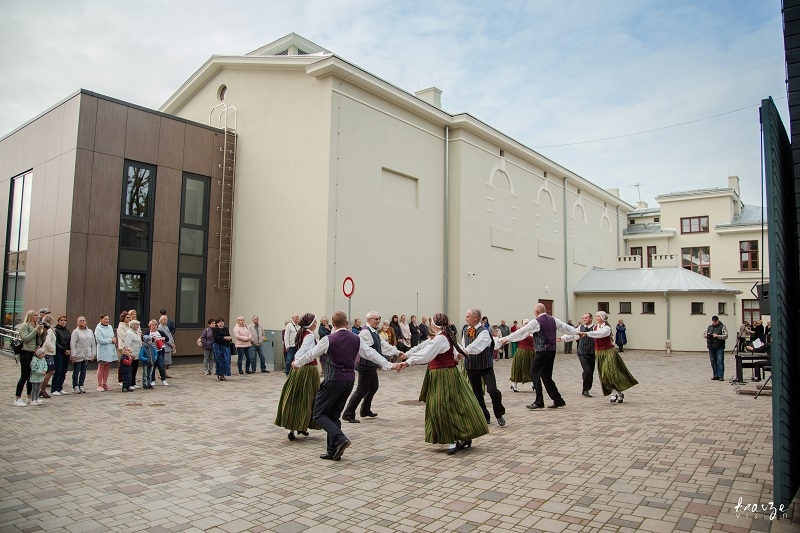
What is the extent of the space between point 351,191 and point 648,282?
20.7 meters

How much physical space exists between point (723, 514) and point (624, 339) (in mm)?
26756

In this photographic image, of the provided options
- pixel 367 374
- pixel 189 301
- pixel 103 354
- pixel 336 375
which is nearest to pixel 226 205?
pixel 189 301

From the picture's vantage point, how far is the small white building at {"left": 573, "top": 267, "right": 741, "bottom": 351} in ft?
97.7

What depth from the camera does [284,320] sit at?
19.3 meters

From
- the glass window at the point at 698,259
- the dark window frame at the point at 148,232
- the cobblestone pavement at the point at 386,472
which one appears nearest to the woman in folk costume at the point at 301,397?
the cobblestone pavement at the point at 386,472

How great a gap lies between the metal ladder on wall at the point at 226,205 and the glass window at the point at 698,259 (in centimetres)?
3359

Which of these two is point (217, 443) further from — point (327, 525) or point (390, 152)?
point (390, 152)

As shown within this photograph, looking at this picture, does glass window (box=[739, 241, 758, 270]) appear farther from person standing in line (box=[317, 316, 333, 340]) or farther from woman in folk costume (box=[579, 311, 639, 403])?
person standing in line (box=[317, 316, 333, 340])

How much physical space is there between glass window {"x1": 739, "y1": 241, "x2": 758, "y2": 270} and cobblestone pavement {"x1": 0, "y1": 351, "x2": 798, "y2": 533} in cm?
3378

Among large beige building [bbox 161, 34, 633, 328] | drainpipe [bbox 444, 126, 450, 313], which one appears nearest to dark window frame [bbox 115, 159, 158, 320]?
→ large beige building [bbox 161, 34, 633, 328]

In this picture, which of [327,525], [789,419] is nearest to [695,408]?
[789,419]

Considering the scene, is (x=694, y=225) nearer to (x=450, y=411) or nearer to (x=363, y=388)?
(x=363, y=388)

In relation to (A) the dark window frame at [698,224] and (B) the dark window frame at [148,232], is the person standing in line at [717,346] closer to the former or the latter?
(B) the dark window frame at [148,232]

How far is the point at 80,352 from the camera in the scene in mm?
12258
